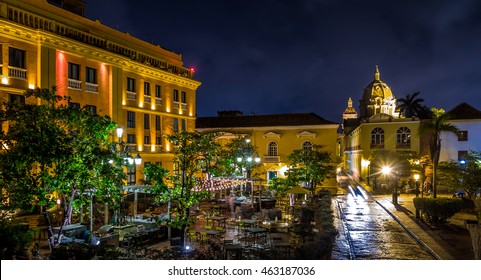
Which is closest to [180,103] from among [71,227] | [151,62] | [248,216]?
[151,62]

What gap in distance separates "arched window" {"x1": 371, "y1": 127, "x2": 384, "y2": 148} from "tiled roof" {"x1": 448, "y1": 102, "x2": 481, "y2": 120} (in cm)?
655

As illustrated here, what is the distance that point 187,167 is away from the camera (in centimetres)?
1302

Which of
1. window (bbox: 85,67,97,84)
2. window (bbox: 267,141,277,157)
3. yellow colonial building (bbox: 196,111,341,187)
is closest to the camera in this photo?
window (bbox: 85,67,97,84)

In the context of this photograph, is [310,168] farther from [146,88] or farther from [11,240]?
[11,240]

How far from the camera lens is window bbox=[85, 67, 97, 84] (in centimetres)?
2476

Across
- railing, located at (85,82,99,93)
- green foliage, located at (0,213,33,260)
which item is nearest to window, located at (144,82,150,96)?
railing, located at (85,82,99,93)

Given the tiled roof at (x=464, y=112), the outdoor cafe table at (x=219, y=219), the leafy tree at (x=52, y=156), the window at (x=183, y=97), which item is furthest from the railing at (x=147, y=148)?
the tiled roof at (x=464, y=112)

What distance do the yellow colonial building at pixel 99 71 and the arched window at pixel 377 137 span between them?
1899 centimetres

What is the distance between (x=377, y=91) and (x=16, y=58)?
80773mm

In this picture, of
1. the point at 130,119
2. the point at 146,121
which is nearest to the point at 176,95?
the point at 146,121

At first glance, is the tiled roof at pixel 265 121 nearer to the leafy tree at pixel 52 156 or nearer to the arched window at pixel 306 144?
the arched window at pixel 306 144

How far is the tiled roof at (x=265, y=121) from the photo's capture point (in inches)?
1512

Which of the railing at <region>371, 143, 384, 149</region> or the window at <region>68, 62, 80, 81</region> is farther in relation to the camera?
the railing at <region>371, 143, 384, 149</region>

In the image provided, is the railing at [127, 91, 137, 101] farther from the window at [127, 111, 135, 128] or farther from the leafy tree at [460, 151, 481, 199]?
the leafy tree at [460, 151, 481, 199]
